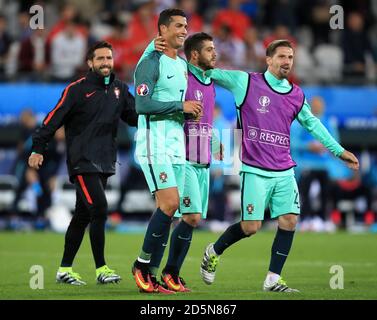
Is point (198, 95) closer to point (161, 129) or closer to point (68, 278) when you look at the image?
point (161, 129)

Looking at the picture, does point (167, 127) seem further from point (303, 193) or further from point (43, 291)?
point (303, 193)

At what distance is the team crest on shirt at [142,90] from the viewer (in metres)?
9.39

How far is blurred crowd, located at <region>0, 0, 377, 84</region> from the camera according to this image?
1956 centimetres

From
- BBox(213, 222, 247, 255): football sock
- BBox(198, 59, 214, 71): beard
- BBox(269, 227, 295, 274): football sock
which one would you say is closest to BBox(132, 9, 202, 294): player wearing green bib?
BBox(198, 59, 214, 71): beard

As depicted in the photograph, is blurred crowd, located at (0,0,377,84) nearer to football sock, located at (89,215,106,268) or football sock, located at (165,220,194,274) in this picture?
football sock, located at (89,215,106,268)

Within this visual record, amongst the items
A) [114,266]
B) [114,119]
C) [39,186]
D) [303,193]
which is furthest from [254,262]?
[39,186]

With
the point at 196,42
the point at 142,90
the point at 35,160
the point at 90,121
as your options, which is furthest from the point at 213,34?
the point at 142,90

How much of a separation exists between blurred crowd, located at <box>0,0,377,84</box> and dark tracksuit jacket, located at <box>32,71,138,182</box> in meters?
8.43

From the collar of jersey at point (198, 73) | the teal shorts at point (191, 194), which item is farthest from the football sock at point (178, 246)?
the collar of jersey at point (198, 73)

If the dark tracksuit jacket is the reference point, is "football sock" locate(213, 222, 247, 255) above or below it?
below

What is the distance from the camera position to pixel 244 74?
405 inches

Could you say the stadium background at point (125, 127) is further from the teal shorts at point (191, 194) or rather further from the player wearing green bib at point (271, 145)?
the teal shorts at point (191, 194)

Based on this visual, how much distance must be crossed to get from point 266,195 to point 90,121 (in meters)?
1.98

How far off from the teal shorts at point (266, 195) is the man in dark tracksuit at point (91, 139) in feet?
4.74
